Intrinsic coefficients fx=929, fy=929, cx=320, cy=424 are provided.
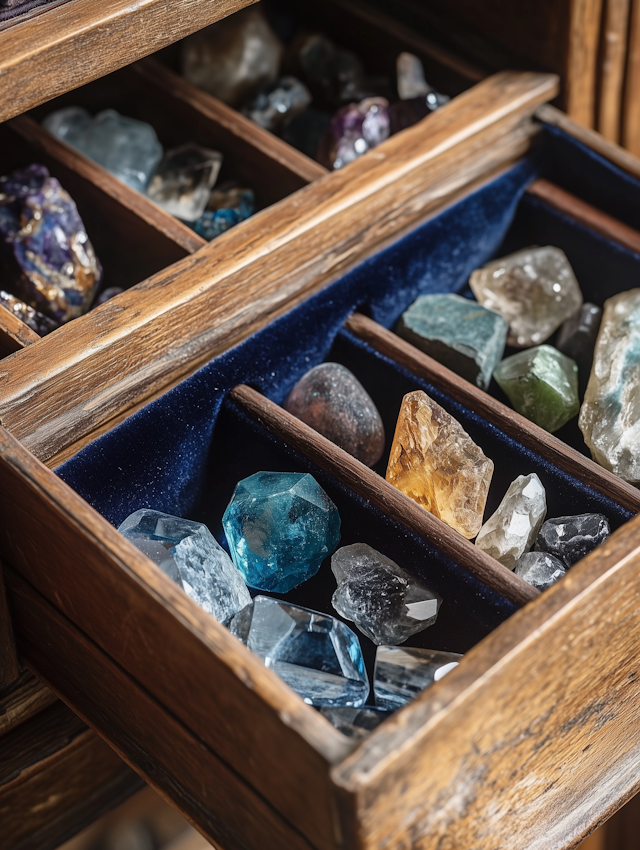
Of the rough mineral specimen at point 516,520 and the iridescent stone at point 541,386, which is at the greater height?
the iridescent stone at point 541,386

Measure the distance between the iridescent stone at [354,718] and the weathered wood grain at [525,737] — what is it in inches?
3.2

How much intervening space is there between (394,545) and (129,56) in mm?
421

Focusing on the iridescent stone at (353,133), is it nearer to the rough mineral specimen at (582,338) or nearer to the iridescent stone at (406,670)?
the rough mineral specimen at (582,338)

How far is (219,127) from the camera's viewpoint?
0.99m

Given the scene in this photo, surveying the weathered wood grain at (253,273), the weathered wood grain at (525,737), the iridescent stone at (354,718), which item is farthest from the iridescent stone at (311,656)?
the weathered wood grain at (253,273)

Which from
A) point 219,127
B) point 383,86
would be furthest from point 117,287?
point 383,86

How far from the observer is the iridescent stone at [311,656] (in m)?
0.65

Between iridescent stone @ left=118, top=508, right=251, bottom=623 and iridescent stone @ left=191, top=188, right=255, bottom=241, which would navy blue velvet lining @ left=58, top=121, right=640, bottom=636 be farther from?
iridescent stone @ left=191, top=188, right=255, bottom=241

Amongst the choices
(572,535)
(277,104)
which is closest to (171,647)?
(572,535)

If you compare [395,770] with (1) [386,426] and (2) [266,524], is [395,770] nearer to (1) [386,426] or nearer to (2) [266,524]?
(2) [266,524]

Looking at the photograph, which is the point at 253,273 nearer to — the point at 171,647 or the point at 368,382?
the point at 368,382

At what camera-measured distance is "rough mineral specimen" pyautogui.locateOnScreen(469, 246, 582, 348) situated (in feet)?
3.12

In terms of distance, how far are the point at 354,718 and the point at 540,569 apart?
0.21 metres

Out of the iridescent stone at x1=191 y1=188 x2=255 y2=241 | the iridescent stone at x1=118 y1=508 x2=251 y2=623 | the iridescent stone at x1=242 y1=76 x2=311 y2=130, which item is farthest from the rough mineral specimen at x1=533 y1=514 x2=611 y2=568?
the iridescent stone at x1=242 y1=76 x2=311 y2=130
